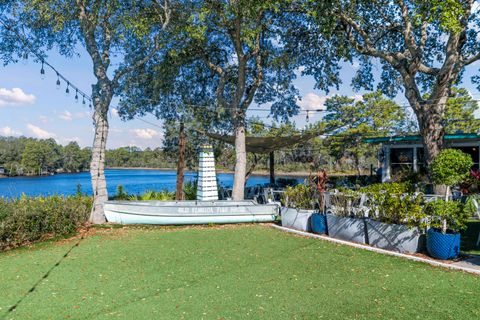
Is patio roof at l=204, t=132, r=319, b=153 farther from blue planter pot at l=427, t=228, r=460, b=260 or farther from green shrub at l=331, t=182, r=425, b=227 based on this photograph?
blue planter pot at l=427, t=228, r=460, b=260

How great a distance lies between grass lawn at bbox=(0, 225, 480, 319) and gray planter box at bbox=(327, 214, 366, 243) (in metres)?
0.50

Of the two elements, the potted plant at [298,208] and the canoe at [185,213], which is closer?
the potted plant at [298,208]

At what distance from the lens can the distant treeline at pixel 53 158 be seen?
2349 inches

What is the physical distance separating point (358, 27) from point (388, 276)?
6.90 meters

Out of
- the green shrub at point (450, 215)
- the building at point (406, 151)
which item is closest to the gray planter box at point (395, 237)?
the green shrub at point (450, 215)

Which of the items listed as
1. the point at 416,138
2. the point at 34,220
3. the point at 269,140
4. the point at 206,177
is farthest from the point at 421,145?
the point at 34,220

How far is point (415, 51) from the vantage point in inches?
349

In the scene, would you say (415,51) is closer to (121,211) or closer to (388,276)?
(388,276)

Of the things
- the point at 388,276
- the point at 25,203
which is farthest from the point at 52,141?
the point at 388,276

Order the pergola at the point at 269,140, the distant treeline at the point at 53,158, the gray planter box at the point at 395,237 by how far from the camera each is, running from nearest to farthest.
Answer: the gray planter box at the point at 395,237 → the pergola at the point at 269,140 → the distant treeline at the point at 53,158

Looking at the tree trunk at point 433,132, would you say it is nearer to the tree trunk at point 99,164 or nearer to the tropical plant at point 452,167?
the tropical plant at point 452,167

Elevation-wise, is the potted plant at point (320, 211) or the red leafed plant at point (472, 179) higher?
the red leafed plant at point (472, 179)

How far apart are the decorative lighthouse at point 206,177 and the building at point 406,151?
5.94 meters

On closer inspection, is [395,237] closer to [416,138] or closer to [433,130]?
[433,130]
